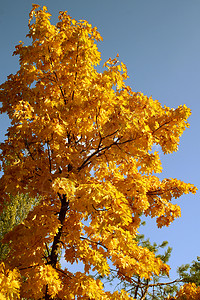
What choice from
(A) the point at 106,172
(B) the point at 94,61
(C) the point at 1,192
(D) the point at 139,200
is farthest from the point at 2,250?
(B) the point at 94,61

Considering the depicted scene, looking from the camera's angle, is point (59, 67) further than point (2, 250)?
No

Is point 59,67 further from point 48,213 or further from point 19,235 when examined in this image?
point 19,235

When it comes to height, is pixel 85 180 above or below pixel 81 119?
below

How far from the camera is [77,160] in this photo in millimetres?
5457

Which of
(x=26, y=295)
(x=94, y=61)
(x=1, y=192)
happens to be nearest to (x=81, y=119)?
(x=94, y=61)

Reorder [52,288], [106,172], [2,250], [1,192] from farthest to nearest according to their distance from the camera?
1. [2,250]
2. [106,172]
3. [1,192]
4. [52,288]

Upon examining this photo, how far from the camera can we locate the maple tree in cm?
457

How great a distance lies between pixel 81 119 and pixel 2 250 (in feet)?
29.3

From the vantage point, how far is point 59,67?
20.9 feet

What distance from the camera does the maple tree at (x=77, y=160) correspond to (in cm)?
457

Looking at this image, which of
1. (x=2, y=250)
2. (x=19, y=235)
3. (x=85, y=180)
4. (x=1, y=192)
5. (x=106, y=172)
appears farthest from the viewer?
(x=2, y=250)

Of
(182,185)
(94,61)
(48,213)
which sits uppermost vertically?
(94,61)

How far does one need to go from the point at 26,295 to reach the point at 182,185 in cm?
429

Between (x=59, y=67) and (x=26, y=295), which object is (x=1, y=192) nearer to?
(x=26, y=295)
